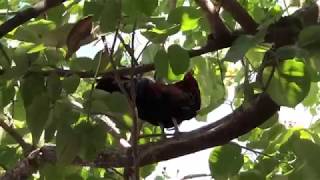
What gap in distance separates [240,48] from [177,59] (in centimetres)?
14

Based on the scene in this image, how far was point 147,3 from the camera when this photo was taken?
34.7 inches

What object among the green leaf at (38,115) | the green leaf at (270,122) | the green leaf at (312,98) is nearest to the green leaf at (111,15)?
the green leaf at (38,115)

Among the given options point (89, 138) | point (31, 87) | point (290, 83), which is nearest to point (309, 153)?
point (290, 83)

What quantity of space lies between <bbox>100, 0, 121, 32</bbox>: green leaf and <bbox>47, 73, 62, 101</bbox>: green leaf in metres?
0.17

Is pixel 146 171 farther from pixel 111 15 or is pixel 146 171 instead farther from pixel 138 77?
pixel 111 15

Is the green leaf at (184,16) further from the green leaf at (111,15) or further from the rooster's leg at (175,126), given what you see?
the rooster's leg at (175,126)

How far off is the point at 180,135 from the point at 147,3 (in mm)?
333

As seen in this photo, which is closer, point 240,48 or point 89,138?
point 240,48

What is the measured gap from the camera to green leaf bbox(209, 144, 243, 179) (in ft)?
3.50

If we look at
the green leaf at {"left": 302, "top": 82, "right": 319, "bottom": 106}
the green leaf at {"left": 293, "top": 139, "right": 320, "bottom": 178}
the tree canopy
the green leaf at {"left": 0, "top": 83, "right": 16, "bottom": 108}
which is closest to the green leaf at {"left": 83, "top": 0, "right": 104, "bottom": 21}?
the tree canopy

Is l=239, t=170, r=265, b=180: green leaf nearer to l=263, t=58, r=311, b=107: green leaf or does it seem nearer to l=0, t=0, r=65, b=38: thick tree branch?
l=263, t=58, r=311, b=107: green leaf

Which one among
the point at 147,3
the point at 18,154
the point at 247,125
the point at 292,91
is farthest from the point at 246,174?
the point at 18,154

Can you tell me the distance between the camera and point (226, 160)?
42.7 inches

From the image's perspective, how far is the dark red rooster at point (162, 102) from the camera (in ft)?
3.94
